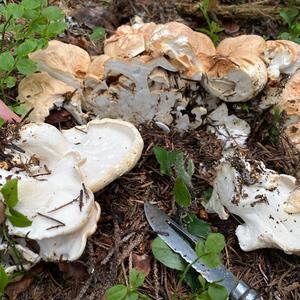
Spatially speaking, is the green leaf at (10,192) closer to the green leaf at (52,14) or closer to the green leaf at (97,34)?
the green leaf at (52,14)

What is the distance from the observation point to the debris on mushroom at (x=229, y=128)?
297cm

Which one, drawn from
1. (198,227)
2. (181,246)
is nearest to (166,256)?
(181,246)

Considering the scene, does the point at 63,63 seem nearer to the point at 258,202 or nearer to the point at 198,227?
the point at 198,227

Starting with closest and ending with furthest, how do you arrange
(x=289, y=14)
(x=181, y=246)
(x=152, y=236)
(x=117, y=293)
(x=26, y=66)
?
(x=117, y=293)
(x=181, y=246)
(x=152, y=236)
(x=26, y=66)
(x=289, y=14)

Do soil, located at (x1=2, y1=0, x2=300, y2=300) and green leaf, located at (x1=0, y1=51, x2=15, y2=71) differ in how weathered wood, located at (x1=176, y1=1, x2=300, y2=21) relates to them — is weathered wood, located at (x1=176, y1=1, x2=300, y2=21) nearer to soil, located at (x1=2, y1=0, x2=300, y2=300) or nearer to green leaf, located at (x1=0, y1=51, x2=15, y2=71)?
soil, located at (x1=2, y1=0, x2=300, y2=300)

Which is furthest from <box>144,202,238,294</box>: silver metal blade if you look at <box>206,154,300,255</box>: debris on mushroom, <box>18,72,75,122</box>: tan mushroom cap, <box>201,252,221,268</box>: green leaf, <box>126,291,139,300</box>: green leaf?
<box>18,72,75,122</box>: tan mushroom cap

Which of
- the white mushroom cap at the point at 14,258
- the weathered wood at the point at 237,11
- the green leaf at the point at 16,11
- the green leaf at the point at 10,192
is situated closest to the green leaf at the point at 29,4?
the green leaf at the point at 16,11

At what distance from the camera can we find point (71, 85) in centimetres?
304

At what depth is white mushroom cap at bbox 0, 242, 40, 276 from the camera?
2.30m

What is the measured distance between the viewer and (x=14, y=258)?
2340 mm

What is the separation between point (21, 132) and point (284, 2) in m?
2.90

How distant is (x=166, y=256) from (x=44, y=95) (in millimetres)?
1213

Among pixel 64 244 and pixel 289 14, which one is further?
pixel 289 14

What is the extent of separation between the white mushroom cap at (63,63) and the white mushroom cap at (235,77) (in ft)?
2.58
